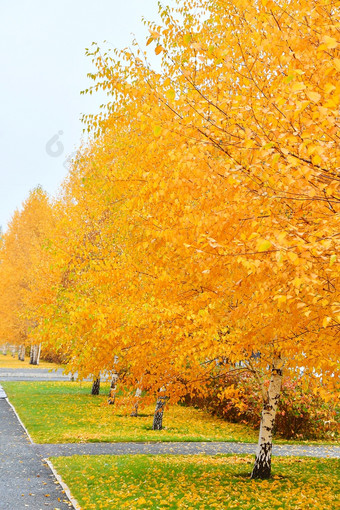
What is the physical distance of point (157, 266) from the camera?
6.43 meters

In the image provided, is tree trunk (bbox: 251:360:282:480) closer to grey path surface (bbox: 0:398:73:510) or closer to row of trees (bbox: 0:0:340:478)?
row of trees (bbox: 0:0:340:478)

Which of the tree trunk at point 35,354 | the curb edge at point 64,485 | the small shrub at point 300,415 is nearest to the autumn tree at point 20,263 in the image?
the tree trunk at point 35,354

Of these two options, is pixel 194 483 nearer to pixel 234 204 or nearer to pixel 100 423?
pixel 234 204

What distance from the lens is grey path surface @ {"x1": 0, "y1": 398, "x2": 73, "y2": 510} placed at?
712cm

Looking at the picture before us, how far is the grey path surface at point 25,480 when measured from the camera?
23.4 feet

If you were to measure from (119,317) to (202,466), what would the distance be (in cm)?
450

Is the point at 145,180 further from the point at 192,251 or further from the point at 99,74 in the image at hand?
the point at 99,74

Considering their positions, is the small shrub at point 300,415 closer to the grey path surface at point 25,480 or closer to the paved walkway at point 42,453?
the paved walkway at point 42,453

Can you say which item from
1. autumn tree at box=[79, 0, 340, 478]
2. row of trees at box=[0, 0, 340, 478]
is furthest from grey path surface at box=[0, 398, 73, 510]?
autumn tree at box=[79, 0, 340, 478]

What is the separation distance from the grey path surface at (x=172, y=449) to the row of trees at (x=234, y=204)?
3.05m

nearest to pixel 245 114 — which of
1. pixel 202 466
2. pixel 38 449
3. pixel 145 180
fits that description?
pixel 145 180

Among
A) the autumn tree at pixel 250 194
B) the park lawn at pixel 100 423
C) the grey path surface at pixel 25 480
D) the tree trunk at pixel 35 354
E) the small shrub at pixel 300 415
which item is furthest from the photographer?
the tree trunk at pixel 35 354

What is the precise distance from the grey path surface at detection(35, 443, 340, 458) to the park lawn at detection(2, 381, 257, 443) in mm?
558

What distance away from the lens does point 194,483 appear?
26.8 feet
